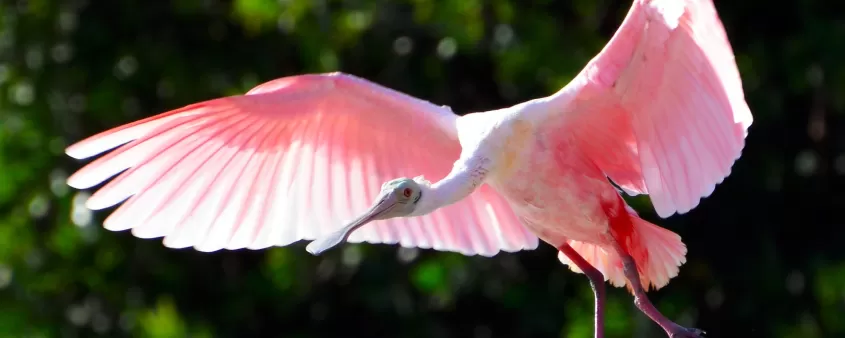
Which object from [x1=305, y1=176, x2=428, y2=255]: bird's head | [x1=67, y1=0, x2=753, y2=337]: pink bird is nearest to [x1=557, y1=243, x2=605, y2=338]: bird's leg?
[x1=67, y1=0, x2=753, y2=337]: pink bird

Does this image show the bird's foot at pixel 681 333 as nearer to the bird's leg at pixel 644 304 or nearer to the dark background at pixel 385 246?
the bird's leg at pixel 644 304

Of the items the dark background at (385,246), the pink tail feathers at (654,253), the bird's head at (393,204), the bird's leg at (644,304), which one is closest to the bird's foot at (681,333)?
the bird's leg at (644,304)

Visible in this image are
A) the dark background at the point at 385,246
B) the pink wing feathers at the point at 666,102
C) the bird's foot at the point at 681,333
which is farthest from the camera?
the dark background at the point at 385,246

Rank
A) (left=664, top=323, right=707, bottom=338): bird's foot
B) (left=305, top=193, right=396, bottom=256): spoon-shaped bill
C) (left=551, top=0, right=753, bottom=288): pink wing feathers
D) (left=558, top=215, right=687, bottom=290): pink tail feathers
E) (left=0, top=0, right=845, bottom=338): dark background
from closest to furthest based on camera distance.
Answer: (left=551, top=0, right=753, bottom=288): pink wing feathers
(left=305, top=193, right=396, bottom=256): spoon-shaped bill
(left=664, top=323, right=707, bottom=338): bird's foot
(left=558, top=215, right=687, bottom=290): pink tail feathers
(left=0, top=0, right=845, bottom=338): dark background

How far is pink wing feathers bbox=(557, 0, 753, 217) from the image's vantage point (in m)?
3.62

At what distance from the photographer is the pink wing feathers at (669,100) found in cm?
362

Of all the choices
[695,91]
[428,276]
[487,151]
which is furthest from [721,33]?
[428,276]

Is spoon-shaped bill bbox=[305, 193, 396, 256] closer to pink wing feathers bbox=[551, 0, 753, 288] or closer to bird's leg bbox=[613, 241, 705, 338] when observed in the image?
pink wing feathers bbox=[551, 0, 753, 288]

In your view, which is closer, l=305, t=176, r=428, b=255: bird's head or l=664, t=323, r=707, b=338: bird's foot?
l=305, t=176, r=428, b=255: bird's head

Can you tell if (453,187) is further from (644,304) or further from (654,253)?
(654,253)

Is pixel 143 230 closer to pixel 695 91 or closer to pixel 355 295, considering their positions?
pixel 695 91

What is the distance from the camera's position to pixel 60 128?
25.7 feet

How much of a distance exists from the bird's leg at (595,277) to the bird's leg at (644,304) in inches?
5.0

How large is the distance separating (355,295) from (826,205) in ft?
7.53
